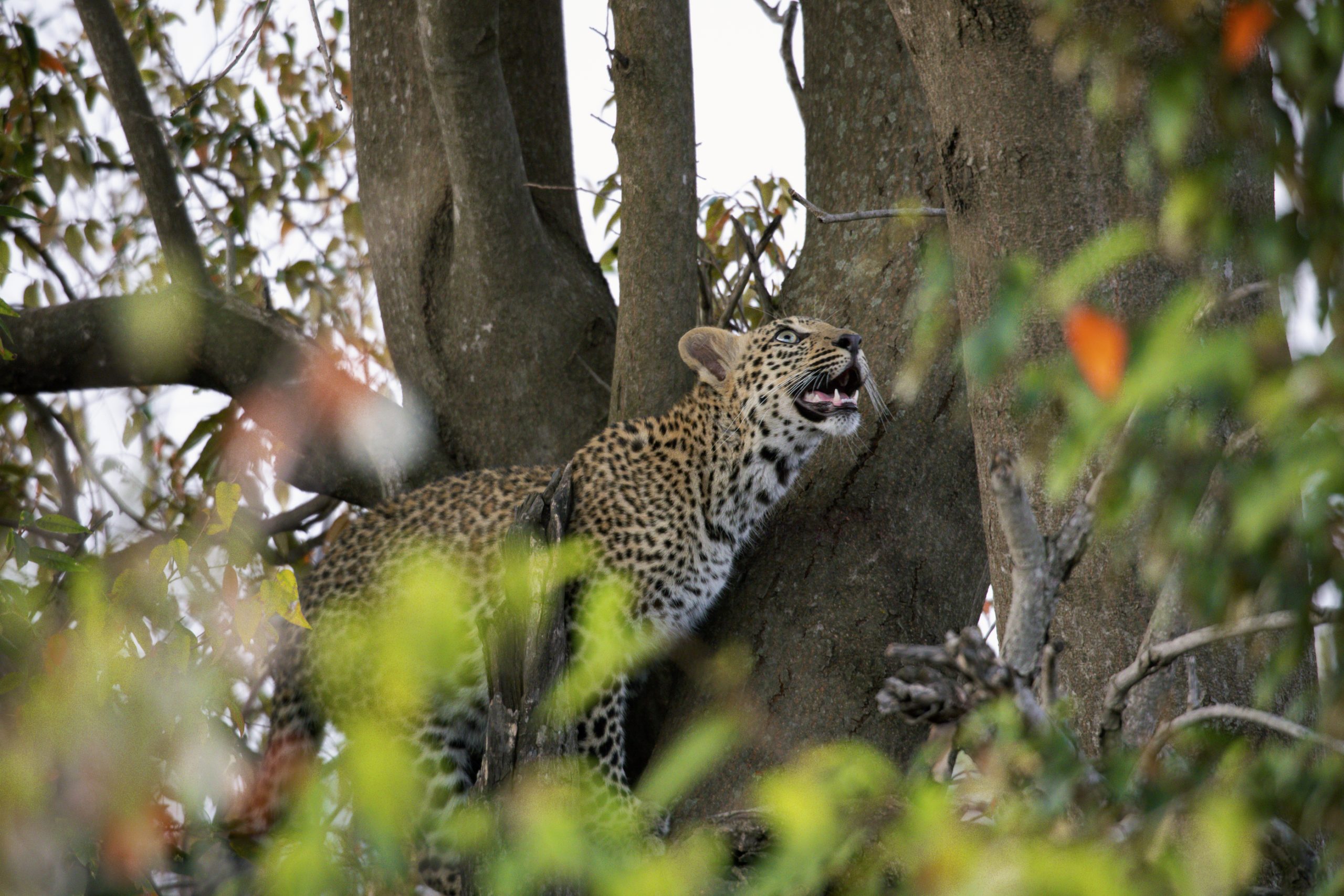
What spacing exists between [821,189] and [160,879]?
122 inches

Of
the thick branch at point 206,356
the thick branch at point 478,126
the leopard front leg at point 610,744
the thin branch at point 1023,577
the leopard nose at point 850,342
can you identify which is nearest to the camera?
the thin branch at point 1023,577

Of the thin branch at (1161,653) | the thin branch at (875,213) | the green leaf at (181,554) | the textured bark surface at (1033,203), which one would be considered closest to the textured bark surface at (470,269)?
the thin branch at (875,213)

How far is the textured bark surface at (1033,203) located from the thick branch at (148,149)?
360cm

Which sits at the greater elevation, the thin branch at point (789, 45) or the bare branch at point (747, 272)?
the thin branch at point (789, 45)

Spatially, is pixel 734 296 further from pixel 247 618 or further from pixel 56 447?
pixel 56 447

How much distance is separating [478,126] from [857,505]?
78.0 inches

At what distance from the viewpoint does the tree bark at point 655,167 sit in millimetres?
4422

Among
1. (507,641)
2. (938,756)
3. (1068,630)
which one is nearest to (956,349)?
(1068,630)

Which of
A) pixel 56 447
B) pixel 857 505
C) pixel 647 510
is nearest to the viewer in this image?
Answer: pixel 857 505

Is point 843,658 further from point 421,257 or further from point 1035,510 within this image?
point 421,257

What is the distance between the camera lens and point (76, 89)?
7.32m

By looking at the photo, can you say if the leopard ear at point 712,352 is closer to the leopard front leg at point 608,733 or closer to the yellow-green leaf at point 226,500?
the leopard front leg at point 608,733

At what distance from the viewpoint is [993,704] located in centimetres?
170

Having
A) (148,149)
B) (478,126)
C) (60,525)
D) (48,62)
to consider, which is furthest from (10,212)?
(48,62)
